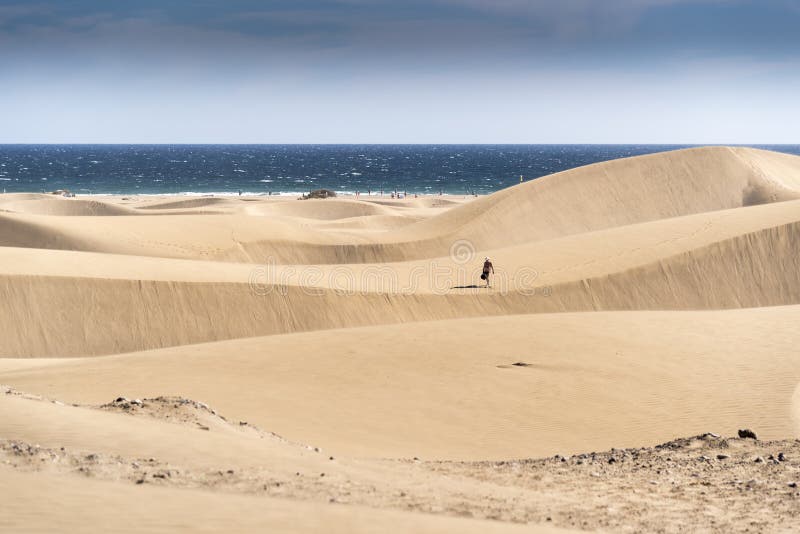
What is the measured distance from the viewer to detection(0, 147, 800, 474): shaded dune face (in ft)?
41.0

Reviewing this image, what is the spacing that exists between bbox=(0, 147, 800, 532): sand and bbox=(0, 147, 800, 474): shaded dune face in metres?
0.07

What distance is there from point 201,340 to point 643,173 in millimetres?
27390

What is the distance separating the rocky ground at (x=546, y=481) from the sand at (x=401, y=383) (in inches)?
1.5

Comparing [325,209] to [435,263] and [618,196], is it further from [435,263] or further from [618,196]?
[435,263]

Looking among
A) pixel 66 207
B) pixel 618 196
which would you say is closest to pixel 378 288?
pixel 618 196

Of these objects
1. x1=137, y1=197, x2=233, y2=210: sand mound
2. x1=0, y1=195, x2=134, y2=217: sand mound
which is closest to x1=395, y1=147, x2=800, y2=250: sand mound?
x1=0, y1=195, x2=134, y2=217: sand mound

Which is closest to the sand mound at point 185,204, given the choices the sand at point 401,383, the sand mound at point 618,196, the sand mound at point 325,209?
the sand mound at point 325,209

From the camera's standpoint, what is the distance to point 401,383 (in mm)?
13727

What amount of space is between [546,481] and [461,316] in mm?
14869

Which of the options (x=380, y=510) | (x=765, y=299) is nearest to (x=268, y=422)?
(x=380, y=510)

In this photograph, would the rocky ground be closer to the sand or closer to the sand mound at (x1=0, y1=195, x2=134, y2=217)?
the sand

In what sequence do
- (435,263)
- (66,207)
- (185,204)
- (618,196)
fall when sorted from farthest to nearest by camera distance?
(185,204) < (66,207) < (618,196) < (435,263)

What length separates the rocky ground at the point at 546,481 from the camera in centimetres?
711

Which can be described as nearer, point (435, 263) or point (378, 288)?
point (378, 288)
